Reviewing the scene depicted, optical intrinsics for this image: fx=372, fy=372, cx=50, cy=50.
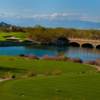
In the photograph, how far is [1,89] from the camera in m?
16.7

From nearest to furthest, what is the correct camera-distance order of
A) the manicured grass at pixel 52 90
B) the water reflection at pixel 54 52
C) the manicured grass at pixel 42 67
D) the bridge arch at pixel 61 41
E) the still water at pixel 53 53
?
1. the manicured grass at pixel 52 90
2. the manicured grass at pixel 42 67
3. the still water at pixel 53 53
4. the water reflection at pixel 54 52
5. the bridge arch at pixel 61 41

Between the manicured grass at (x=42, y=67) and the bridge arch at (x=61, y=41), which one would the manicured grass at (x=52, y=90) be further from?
the bridge arch at (x=61, y=41)

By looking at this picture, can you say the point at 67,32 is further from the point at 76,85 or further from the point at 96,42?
the point at 76,85

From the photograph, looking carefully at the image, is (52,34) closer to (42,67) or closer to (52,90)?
(42,67)

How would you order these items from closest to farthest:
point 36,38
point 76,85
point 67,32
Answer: point 76,85 < point 36,38 < point 67,32

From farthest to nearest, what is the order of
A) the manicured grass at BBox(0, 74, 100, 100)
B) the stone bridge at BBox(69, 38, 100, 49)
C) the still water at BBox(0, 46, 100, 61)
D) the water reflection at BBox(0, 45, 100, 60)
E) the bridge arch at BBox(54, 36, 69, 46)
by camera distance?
the bridge arch at BBox(54, 36, 69, 46), the stone bridge at BBox(69, 38, 100, 49), the water reflection at BBox(0, 45, 100, 60), the still water at BBox(0, 46, 100, 61), the manicured grass at BBox(0, 74, 100, 100)

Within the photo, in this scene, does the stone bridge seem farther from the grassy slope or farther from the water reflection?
the grassy slope

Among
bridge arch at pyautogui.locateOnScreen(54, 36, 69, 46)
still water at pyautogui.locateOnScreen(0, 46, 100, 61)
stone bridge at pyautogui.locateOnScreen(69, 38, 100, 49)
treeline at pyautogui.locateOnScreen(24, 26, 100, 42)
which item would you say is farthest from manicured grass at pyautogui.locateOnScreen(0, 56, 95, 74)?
treeline at pyautogui.locateOnScreen(24, 26, 100, 42)

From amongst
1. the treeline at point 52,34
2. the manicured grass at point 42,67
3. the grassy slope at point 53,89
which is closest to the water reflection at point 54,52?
the treeline at point 52,34

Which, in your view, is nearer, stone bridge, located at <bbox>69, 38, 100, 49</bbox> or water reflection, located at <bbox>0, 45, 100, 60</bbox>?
water reflection, located at <bbox>0, 45, 100, 60</bbox>

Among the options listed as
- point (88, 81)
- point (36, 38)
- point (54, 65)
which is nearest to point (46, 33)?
point (36, 38)

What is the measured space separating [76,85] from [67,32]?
143 metres

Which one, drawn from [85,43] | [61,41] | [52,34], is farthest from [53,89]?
[52,34]

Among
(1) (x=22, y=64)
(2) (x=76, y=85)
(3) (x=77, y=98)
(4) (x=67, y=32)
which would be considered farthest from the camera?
(4) (x=67, y=32)
